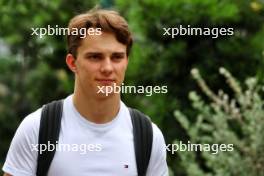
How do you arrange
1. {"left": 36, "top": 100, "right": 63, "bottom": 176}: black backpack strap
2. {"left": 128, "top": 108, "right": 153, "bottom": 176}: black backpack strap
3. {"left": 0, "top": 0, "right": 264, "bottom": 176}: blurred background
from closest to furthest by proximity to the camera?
{"left": 36, "top": 100, "right": 63, "bottom": 176}: black backpack strap
{"left": 128, "top": 108, "right": 153, "bottom": 176}: black backpack strap
{"left": 0, "top": 0, "right": 264, "bottom": 176}: blurred background

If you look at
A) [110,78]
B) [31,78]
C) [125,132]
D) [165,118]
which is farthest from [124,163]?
[31,78]

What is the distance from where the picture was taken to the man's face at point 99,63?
10.7 feet

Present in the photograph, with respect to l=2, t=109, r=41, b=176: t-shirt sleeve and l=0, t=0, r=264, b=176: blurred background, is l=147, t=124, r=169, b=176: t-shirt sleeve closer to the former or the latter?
l=2, t=109, r=41, b=176: t-shirt sleeve

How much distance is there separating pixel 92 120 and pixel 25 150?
31 cm

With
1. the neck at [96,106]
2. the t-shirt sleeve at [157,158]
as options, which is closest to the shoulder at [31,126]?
the neck at [96,106]

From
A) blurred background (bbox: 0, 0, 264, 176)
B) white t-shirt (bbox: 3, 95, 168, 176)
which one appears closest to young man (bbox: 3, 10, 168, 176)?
white t-shirt (bbox: 3, 95, 168, 176)

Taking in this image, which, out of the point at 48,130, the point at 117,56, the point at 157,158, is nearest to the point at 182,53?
the point at 157,158

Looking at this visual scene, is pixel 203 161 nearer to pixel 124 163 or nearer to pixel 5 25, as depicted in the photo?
pixel 5 25

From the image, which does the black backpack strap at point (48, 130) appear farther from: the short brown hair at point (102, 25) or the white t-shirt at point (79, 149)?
the short brown hair at point (102, 25)

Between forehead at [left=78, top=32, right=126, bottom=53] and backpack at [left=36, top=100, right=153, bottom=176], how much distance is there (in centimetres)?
29

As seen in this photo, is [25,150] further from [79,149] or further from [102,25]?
[102,25]

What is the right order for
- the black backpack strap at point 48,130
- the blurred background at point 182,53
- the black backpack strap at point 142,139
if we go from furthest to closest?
the blurred background at point 182,53 < the black backpack strap at point 142,139 < the black backpack strap at point 48,130

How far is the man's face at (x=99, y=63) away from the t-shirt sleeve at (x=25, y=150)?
27 centimetres

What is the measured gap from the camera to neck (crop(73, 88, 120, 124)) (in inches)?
129
